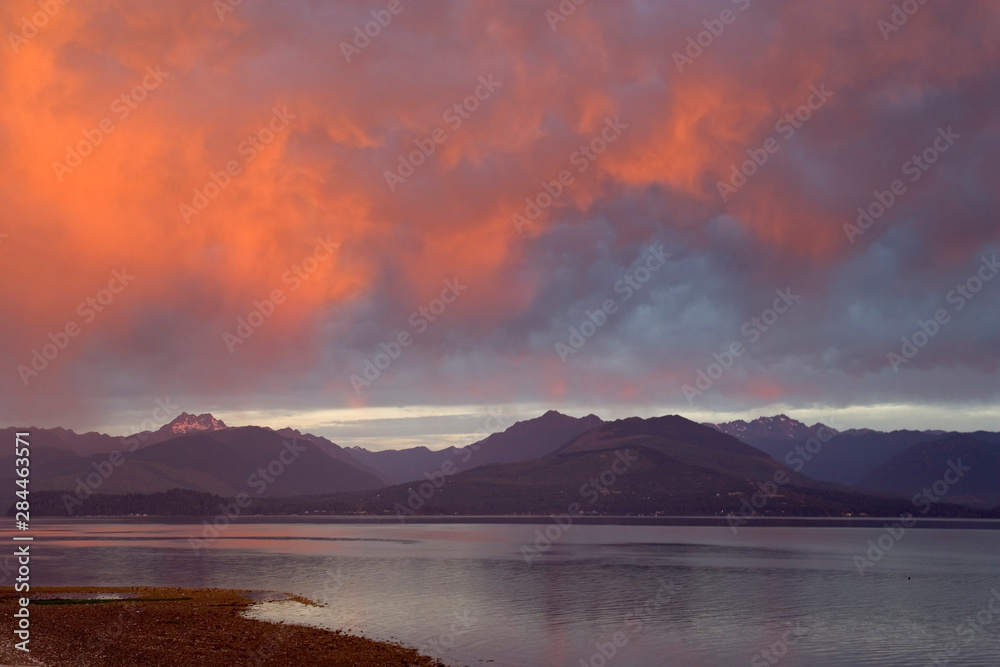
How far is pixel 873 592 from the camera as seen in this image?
10212 cm

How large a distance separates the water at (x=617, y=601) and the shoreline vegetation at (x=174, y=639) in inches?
184

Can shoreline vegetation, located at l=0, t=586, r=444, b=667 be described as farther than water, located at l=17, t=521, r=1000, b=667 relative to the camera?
No

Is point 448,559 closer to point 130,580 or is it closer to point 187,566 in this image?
point 187,566

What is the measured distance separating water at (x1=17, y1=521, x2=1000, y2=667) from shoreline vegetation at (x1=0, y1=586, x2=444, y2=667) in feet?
15.3

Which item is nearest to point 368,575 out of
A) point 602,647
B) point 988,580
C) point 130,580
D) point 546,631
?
point 130,580

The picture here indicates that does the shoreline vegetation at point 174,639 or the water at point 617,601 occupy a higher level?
the shoreline vegetation at point 174,639

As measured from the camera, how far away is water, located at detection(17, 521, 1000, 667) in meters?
60.0

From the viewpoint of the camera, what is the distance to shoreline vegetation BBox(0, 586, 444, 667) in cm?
4884

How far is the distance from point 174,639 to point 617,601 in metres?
48.7

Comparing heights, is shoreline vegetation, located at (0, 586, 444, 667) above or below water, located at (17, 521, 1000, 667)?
above

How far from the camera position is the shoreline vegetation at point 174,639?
48.8 m

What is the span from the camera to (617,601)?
288 ft

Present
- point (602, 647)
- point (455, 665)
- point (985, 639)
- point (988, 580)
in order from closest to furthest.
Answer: point (455, 665) < point (602, 647) < point (985, 639) < point (988, 580)

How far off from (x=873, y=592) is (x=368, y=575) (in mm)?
67787
